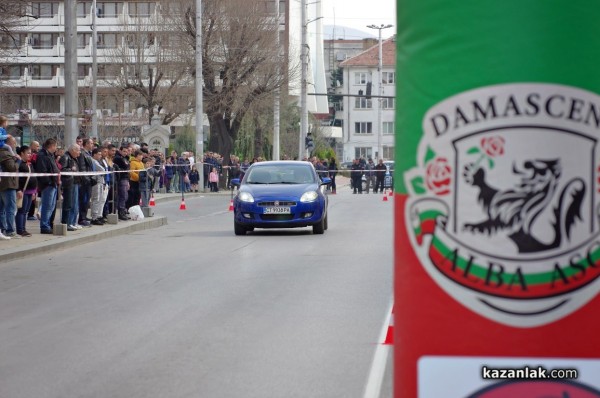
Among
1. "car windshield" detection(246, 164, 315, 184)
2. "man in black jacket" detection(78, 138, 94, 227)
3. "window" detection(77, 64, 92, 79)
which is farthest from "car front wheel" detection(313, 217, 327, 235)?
"window" detection(77, 64, 92, 79)

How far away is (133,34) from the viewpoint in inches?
3004

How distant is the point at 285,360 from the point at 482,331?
580 cm

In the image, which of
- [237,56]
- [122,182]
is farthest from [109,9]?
[122,182]

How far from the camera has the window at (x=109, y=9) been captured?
358 ft

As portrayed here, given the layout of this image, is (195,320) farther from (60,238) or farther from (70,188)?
(70,188)

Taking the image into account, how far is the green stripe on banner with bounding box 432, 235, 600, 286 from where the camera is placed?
335 centimetres

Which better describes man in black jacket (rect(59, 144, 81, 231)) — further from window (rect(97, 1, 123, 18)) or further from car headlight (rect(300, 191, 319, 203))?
window (rect(97, 1, 123, 18))

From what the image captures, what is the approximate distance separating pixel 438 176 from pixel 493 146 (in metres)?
0.17

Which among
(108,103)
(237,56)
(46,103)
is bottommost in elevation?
(108,103)

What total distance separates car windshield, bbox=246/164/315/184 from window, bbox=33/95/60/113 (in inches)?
3457

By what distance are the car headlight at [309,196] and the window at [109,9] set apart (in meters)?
86.6

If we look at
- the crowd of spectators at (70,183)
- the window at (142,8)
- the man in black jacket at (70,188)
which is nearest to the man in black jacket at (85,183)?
the crowd of spectators at (70,183)

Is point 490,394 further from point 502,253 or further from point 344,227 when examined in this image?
point 344,227

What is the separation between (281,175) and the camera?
85.8ft
